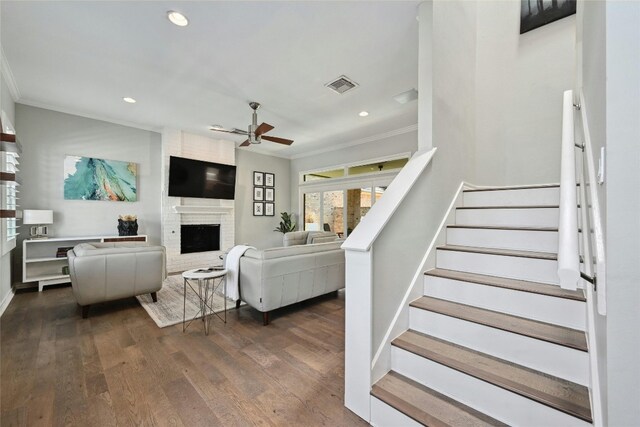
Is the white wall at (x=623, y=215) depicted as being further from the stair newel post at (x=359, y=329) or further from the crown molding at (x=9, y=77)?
the crown molding at (x=9, y=77)

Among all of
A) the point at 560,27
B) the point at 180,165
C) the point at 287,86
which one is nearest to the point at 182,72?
the point at 287,86

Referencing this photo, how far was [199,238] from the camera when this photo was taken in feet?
19.8

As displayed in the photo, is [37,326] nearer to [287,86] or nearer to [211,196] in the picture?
[211,196]

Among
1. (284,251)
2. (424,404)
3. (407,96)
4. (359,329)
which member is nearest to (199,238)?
(284,251)

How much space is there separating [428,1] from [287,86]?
6.80ft

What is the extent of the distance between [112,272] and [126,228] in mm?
2195

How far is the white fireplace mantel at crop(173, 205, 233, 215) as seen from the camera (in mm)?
5582

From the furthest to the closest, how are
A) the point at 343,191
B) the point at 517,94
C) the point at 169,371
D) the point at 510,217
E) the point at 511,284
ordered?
the point at 343,191
the point at 517,94
the point at 510,217
the point at 169,371
the point at 511,284

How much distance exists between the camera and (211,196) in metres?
6.02

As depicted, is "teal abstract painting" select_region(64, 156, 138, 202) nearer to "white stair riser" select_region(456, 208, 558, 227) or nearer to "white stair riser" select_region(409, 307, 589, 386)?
"white stair riser" select_region(409, 307, 589, 386)

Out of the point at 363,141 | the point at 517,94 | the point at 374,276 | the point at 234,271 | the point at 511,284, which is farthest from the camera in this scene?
the point at 363,141

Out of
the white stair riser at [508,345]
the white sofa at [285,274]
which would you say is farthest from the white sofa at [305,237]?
the white stair riser at [508,345]

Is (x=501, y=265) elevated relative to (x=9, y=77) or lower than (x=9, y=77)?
lower

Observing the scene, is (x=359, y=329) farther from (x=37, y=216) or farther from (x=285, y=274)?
(x=37, y=216)
